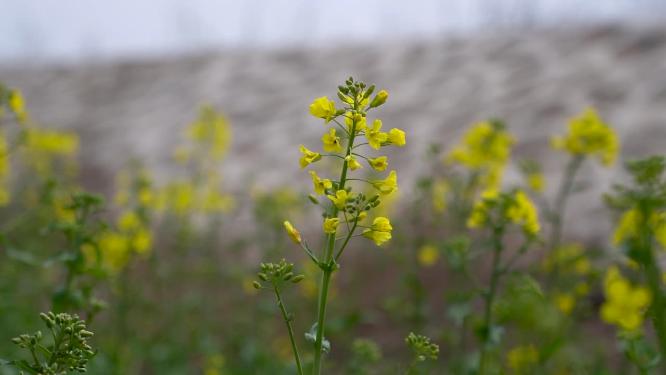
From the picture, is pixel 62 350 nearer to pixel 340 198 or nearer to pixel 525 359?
pixel 340 198

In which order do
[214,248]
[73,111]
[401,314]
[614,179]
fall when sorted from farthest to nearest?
[73,111], [614,179], [214,248], [401,314]

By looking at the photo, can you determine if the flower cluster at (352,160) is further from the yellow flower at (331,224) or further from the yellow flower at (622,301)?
the yellow flower at (622,301)

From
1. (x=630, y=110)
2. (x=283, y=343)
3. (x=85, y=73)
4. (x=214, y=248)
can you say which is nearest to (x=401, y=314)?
(x=283, y=343)

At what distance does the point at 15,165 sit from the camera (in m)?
18.2

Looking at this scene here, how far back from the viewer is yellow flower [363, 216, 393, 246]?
2.01 metres

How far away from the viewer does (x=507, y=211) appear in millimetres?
3041

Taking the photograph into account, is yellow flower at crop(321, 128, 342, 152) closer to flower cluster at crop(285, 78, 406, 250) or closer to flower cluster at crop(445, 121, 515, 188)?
flower cluster at crop(285, 78, 406, 250)

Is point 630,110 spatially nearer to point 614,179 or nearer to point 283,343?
point 614,179

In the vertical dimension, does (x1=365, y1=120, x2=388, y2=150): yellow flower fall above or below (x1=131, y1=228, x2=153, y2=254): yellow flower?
below

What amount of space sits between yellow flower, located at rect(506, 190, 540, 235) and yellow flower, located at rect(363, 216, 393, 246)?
3.88ft

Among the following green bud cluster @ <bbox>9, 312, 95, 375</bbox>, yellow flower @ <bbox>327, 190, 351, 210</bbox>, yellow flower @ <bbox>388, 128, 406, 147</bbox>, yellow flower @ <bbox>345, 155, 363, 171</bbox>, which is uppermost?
yellow flower @ <bbox>388, 128, 406, 147</bbox>

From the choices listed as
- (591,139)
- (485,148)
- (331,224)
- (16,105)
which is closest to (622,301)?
(591,139)

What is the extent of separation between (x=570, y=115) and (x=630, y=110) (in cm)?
133

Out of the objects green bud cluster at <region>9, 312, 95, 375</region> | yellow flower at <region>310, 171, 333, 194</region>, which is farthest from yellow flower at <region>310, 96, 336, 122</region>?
green bud cluster at <region>9, 312, 95, 375</region>
